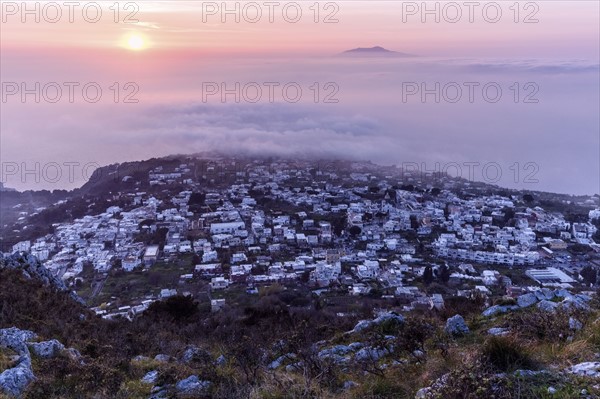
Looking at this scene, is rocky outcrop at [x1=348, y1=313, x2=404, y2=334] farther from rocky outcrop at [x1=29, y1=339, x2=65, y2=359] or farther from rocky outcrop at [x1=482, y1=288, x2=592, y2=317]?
rocky outcrop at [x1=29, y1=339, x2=65, y2=359]

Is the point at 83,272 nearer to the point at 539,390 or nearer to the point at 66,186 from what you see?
the point at 539,390

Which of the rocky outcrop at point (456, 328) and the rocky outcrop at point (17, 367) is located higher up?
the rocky outcrop at point (17, 367)

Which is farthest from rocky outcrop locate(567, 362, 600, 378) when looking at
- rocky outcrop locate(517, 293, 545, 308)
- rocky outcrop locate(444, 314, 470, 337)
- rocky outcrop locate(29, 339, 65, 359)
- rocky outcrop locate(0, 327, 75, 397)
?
rocky outcrop locate(29, 339, 65, 359)

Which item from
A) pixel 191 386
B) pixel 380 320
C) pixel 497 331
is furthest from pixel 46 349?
pixel 497 331

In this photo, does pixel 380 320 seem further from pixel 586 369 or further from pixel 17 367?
pixel 17 367

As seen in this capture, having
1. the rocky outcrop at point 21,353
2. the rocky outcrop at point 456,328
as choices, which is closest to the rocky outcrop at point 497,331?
the rocky outcrop at point 456,328

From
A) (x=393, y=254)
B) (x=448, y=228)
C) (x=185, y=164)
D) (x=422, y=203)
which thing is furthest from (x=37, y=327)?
(x=185, y=164)

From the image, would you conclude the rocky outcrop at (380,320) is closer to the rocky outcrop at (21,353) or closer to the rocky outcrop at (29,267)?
the rocky outcrop at (21,353)

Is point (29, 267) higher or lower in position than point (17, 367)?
lower
